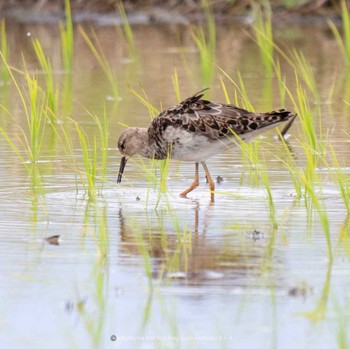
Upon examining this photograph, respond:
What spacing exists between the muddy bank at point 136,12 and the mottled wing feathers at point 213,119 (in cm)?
1265

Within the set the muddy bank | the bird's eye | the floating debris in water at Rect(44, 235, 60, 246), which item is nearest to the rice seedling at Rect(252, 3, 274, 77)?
the bird's eye

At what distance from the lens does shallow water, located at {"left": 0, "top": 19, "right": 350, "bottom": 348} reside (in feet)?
17.4

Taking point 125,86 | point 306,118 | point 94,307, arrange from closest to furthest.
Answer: point 94,307
point 306,118
point 125,86

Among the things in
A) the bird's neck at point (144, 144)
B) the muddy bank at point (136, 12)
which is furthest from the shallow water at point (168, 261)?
the muddy bank at point (136, 12)

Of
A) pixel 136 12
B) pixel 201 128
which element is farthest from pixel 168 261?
pixel 136 12

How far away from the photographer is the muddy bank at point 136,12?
21547mm

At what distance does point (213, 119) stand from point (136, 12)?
43.8 feet

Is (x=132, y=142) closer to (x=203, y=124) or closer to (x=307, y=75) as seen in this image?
(x=203, y=124)

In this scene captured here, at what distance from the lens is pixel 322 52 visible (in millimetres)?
17484

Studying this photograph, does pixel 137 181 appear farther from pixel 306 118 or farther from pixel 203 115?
pixel 306 118

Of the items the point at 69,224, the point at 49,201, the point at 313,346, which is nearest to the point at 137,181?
the point at 49,201

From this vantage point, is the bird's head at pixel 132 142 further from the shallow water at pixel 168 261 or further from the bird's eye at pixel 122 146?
the shallow water at pixel 168 261

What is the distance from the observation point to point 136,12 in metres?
21.9

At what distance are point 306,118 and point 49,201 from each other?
1.72 meters
